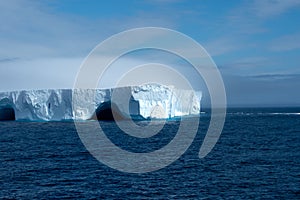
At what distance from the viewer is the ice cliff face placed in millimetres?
50031

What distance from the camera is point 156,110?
54562mm

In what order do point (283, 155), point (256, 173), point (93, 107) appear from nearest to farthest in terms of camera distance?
1. point (256, 173)
2. point (283, 155)
3. point (93, 107)

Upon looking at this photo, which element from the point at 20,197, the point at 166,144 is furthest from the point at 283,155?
the point at 20,197

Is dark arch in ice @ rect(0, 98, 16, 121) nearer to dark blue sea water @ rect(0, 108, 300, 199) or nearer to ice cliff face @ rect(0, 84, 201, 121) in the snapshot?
ice cliff face @ rect(0, 84, 201, 121)

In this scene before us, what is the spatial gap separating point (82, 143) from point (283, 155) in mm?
15700

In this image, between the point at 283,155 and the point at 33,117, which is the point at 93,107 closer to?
the point at 33,117

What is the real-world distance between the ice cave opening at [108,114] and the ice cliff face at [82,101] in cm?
328

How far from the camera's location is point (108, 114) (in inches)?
2512

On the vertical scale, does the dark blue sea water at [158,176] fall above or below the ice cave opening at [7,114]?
below

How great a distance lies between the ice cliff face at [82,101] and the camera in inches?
1970

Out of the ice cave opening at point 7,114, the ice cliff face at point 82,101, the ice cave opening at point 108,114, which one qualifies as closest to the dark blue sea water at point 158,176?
the ice cliff face at point 82,101

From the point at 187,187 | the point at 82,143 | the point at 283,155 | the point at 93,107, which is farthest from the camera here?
the point at 93,107

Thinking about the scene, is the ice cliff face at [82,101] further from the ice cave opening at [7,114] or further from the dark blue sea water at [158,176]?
the dark blue sea water at [158,176]

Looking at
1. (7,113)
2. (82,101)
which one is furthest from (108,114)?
(7,113)
